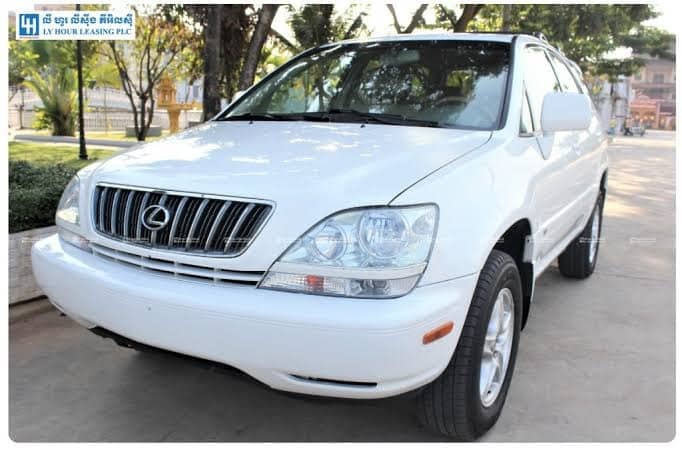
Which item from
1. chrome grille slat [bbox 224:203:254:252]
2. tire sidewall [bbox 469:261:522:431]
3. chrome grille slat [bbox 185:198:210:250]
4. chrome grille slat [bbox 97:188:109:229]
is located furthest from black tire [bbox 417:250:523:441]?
chrome grille slat [bbox 97:188:109:229]

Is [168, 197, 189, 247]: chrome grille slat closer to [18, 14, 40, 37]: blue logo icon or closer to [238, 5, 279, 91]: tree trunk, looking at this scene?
[18, 14, 40, 37]: blue logo icon

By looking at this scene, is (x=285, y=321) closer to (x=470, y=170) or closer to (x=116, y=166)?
(x=470, y=170)

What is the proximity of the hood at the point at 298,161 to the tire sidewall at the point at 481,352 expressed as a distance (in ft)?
1.65

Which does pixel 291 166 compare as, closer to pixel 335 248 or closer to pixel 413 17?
pixel 335 248

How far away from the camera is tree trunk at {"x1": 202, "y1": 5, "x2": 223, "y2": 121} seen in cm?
645

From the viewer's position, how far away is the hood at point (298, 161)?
2152 millimetres

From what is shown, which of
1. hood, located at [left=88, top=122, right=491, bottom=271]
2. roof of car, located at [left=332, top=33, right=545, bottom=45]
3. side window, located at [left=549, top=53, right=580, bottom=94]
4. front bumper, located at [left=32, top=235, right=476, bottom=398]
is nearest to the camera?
front bumper, located at [left=32, top=235, right=476, bottom=398]

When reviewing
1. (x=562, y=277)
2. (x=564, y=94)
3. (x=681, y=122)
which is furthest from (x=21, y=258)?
(x=681, y=122)

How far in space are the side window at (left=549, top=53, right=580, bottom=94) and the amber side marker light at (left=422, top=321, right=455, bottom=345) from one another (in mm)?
2463

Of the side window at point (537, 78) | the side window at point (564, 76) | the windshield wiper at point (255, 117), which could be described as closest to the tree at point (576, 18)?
the side window at point (564, 76)

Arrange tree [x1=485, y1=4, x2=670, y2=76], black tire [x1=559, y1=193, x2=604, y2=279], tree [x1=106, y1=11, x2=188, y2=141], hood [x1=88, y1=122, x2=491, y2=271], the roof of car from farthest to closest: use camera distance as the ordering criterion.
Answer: tree [x1=106, y1=11, x2=188, y2=141], tree [x1=485, y1=4, x2=670, y2=76], black tire [x1=559, y1=193, x2=604, y2=279], the roof of car, hood [x1=88, y1=122, x2=491, y2=271]

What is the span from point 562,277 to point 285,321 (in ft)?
11.5

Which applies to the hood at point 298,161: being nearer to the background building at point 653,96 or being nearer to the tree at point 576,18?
the tree at point 576,18

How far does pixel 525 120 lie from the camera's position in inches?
122
